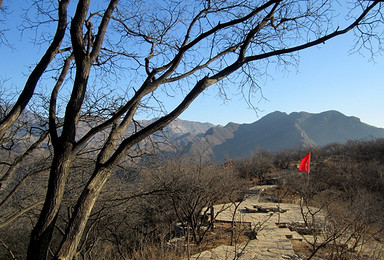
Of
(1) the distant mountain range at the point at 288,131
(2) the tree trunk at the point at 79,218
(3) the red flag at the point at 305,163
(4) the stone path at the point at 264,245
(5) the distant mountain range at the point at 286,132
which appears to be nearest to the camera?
(2) the tree trunk at the point at 79,218

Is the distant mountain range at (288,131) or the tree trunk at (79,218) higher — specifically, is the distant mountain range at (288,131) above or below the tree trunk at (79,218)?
above

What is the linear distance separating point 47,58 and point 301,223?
1022cm

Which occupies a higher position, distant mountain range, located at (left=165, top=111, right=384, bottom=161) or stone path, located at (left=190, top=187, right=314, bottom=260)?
distant mountain range, located at (left=165, top=111, right=384, bottom=161)

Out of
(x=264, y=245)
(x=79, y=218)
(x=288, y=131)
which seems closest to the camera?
(x=79, y=218)

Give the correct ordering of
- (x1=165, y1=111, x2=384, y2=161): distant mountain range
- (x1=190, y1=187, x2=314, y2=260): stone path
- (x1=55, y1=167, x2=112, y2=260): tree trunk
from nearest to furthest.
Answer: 1. (x1=55, y1=167, x2=112, y2=260): tree trunk
2. (x1=190, y1=187, x2=314, y2=260): stone path
3. (x1=165, y1=111, x2=384, y2=161): distant mountain range

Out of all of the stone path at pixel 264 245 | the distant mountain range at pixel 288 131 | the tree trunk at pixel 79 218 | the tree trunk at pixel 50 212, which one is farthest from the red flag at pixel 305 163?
the distant mountain range at pixel 288 131

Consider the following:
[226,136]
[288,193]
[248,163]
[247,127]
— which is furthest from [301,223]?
[247,127]

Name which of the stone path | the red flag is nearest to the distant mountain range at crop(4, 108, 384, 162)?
the red flag

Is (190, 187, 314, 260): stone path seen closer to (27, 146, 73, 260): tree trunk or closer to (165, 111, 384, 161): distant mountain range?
(27, 146, 73, 260): tree trunk

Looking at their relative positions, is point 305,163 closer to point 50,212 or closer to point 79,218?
point 79,218

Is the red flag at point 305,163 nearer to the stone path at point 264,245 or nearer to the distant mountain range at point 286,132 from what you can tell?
the stone path at point 264,245

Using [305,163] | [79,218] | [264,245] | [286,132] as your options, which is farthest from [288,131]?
[79,218]

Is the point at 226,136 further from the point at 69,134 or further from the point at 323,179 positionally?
the point at 69,134

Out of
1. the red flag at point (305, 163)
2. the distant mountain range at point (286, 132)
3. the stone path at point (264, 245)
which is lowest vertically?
the stone path at point (264, 245)
